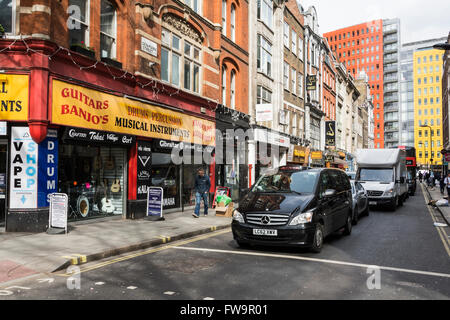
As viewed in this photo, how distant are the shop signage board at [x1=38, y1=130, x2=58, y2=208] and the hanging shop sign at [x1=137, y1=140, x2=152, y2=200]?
3422 millimetres

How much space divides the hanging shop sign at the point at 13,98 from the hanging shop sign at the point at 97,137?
1190 millimetres

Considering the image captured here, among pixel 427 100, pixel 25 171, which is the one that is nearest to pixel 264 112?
pixel 25 171

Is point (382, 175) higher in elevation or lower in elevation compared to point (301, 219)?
higher

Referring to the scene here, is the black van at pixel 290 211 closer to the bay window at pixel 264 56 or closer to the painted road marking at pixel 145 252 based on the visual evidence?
the painted road marking at pixel 145 252

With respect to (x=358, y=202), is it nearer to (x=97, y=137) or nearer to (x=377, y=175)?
(x=377, y=175)

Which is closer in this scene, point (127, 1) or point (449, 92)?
point (127, 1)

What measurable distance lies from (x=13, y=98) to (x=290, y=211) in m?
7.55

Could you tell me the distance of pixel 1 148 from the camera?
995cm

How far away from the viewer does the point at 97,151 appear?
1219 centimetres

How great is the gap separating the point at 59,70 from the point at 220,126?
33.0ft

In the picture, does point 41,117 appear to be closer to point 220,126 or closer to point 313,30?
point 220,126

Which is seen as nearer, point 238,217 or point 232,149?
point 238,217

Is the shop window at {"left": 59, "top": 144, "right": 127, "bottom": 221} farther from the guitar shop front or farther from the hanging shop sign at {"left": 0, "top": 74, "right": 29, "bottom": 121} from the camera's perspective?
the hanging shop sign at {"left": 0, "top": 74, "right": 29, "bottom": 121}
